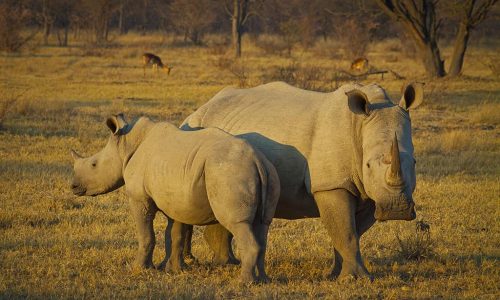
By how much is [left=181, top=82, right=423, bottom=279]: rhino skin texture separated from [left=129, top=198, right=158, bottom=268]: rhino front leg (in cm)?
93

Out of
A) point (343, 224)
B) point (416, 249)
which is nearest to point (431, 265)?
point (416, 249)

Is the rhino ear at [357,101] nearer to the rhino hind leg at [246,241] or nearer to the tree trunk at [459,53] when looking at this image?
the rhino hind leg at [246,241]

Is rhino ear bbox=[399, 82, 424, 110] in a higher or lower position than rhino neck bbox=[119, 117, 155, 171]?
higher

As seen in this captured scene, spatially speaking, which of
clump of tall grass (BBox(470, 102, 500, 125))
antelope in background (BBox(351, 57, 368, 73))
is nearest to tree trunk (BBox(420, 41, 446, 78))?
antelope in background (BBox(351, 57, 368, 73))

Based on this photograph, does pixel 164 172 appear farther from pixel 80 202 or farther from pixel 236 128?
pixel 80 202

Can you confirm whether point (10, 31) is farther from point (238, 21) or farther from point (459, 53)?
point (459, 53)

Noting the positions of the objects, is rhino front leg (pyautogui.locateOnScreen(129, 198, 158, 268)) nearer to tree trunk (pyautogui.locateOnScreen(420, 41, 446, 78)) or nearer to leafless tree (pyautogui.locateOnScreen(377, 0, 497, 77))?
leafless tree (pyautogui.locateOnScreen(377, 0, 497, 77))

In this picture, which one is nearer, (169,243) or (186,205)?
(186,205)

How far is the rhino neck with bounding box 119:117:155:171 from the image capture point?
693 cm

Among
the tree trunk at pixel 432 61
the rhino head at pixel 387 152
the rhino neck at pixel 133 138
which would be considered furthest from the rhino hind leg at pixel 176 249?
the tree trunk at pixel 432 61

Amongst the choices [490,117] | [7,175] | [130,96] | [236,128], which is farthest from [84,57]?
[236,128]

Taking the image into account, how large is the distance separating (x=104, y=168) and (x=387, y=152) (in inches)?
93.9

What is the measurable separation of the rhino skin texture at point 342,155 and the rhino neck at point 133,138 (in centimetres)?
70

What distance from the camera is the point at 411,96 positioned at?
6461mm
